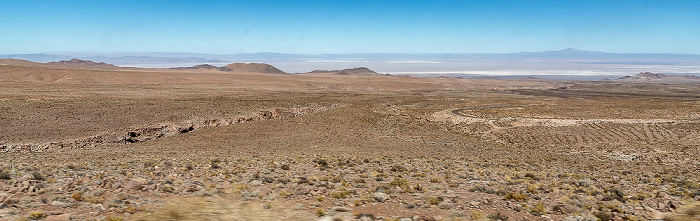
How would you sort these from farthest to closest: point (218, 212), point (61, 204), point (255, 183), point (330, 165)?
point (330, 165) → point (255, 183) → point (218, 212) → point (61, 204)

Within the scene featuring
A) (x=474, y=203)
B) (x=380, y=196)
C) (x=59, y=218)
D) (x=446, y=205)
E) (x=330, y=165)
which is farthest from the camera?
(x=330, y=165)

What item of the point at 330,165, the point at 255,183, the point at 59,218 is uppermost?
the point at 59,218

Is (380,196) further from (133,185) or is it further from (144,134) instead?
(144,134)

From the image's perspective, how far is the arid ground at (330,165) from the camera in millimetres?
8094

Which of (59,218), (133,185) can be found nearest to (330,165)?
(133,185)

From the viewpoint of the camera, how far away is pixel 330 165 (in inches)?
534

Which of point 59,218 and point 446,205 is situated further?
point 446,205

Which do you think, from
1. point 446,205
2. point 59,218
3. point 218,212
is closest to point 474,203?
point 446,205

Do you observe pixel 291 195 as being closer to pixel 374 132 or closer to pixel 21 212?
pixel 21 212

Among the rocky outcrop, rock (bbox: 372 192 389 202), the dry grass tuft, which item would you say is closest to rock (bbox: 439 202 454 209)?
rock (bbox: 372 192 389 202)

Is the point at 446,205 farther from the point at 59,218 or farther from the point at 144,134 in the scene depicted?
the point at 144,134

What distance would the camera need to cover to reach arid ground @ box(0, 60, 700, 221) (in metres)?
8.09

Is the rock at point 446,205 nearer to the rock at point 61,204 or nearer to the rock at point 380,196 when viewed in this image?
the rock at point 380,196

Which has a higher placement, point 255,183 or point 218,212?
point 218,212
